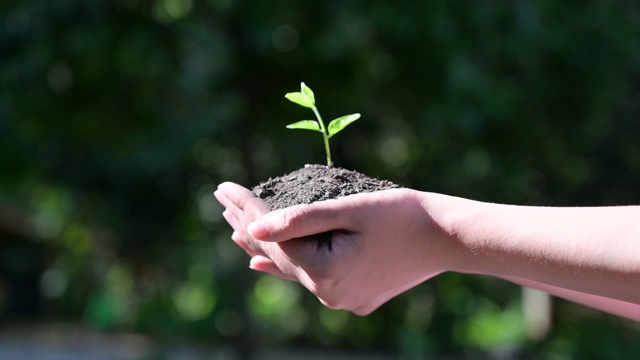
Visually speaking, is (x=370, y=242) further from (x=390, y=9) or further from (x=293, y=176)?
(x=390, y=9)

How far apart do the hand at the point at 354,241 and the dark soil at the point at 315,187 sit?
4 centimetres

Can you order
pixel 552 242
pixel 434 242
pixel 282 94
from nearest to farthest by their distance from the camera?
pixel 552 242, pixel 434 242, pixel 282 94

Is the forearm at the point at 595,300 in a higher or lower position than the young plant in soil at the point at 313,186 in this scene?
lower

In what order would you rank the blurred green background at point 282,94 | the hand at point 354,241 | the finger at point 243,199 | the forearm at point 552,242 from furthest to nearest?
the blurred green background at point 282,94
the finger at point 243,199
the hand at point 354,241
the forearm at point 552,242

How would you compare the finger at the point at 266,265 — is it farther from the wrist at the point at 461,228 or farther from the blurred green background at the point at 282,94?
the blurred green background at the point at 282,94

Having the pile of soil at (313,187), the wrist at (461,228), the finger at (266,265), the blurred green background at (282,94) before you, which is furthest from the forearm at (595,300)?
the blurred green background at (282,94)

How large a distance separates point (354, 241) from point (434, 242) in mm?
158

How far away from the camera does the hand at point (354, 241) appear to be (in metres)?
1.37

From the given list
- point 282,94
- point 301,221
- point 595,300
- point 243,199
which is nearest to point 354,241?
point 301,221

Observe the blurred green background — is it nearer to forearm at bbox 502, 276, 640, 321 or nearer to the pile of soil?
the pile of soil

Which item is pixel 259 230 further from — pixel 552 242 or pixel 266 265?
pixel 552 242

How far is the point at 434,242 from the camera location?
1.46 meters

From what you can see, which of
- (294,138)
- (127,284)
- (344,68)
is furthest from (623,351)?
(127,284)

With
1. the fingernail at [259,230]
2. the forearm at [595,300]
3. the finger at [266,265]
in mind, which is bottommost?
the forearm at [595,300]
